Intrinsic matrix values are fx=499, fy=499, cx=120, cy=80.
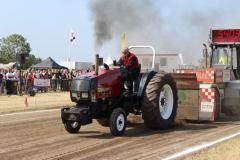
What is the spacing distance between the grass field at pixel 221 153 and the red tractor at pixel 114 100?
6.92 ft

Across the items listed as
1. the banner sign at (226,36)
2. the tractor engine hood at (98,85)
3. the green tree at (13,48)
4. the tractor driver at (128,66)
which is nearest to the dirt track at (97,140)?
the tractor engine hood at (98,85)

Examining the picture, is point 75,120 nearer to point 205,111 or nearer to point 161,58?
point 205,111

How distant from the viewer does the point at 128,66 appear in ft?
33.4

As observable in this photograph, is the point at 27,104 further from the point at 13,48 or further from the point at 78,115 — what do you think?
the point at 13,48

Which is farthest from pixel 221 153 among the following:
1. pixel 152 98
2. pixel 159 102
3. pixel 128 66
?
pixel 128 66

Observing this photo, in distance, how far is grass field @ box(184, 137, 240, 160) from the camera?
7.22 meters

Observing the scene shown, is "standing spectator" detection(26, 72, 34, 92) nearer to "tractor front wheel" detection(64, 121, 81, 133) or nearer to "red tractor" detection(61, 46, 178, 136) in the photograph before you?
"red tractor" detection(61, 46, 178, 136)

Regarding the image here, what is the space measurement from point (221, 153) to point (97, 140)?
2570 millimetres

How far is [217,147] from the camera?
812cm

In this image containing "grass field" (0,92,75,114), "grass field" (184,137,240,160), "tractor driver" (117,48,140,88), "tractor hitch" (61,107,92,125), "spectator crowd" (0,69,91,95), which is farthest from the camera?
"spectator crowd" (0,69,91,95)

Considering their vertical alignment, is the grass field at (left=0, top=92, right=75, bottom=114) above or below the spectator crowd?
below

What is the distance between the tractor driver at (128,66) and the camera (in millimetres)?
10109

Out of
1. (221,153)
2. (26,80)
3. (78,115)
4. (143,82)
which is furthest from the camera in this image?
(26,80)

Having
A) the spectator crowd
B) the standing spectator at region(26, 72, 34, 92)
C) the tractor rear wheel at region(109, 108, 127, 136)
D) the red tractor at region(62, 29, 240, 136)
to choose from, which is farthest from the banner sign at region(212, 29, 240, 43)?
the standing spectator at region(26, 72, 34, 92)
